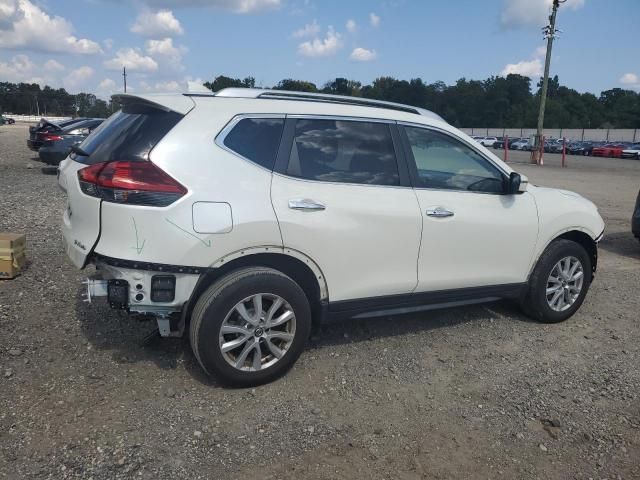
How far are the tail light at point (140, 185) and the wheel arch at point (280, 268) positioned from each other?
19.8 inches

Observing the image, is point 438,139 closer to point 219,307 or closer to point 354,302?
point 354,302

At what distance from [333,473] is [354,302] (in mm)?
1333

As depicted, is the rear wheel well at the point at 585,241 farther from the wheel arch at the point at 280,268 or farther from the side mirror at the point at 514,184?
the wheel arch at the point at 280,268

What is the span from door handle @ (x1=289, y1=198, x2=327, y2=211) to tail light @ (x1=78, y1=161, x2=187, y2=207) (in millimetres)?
698

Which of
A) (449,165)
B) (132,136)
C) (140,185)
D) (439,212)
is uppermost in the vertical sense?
(132,136)

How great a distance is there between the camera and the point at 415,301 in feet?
13.6

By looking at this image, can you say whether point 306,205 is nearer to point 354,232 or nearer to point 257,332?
point 354,232

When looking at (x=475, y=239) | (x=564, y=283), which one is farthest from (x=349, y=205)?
(x=564, y=283)

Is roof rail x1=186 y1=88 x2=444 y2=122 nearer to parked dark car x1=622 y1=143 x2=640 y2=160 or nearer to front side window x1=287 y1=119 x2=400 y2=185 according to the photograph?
front side window x1=287 y1=119 x2=400 y2=185

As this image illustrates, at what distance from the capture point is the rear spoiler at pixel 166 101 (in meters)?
3.36

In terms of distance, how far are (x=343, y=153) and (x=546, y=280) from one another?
2303mm

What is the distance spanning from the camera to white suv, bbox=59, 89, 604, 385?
3.19 meters

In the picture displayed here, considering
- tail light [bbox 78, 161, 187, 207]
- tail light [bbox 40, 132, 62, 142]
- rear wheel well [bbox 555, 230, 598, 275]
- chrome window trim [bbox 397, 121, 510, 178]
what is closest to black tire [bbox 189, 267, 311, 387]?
tail light [bbox 78, 161, 187, 207]

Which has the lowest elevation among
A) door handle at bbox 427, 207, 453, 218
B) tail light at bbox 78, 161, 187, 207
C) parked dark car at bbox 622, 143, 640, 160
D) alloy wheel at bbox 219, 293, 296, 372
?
alloy wheel at bbox 219, 293, 296, 372
